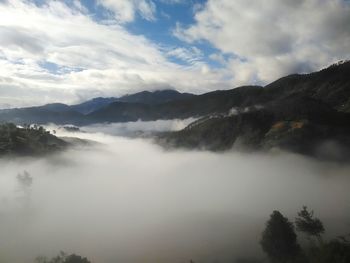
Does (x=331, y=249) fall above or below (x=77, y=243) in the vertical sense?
above

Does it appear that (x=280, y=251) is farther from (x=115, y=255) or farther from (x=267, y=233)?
(x=115, y=255)

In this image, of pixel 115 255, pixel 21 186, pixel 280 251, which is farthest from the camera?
pixel 21 186

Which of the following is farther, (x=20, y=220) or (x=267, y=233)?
(x=20, y=220)

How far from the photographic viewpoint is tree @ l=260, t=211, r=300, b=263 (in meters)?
121

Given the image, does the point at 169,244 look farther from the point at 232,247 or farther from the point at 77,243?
the point at 77,243

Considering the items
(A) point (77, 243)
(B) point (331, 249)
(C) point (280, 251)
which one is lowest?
(A) point (77, 243)

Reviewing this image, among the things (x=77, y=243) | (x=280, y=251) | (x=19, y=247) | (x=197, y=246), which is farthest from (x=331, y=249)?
(x=77, y=243)

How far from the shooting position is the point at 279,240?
122062 millimetres

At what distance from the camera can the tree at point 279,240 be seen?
121387mm

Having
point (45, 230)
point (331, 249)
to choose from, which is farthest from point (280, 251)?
point (45, 230)

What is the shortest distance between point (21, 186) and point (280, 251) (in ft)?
452

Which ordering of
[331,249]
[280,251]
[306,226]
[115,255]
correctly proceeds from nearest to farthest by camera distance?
1. [331,249]
2. [280,251]
3. [306,226]
4. [115,255]

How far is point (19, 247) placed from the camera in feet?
553

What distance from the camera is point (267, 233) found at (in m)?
124
